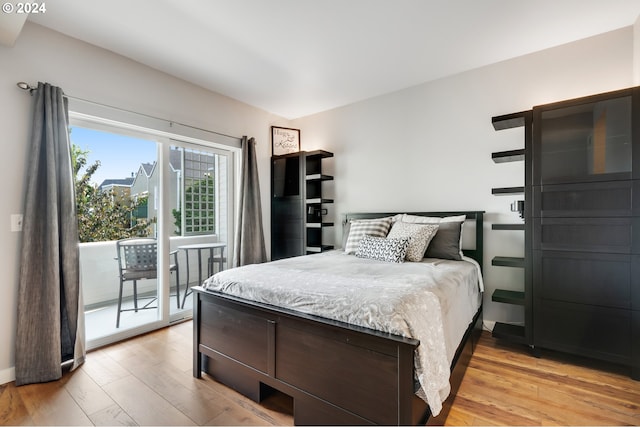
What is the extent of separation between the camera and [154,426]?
1.60m

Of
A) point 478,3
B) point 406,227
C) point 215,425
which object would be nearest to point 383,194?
point 406,227

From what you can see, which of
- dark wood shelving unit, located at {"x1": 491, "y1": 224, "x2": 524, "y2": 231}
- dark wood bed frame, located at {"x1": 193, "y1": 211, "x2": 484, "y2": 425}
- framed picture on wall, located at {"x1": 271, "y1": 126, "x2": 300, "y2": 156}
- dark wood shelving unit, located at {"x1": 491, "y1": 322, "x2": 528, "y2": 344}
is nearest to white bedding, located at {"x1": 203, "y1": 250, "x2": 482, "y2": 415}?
dark wood bed frame, located at {"x1": 193, "y1": 211, "x2": 484, "y2": 425}

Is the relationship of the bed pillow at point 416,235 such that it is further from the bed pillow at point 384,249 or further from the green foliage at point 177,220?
the green foliage at point 177,220

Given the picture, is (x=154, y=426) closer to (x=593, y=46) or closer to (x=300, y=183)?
(x=300, y=183)

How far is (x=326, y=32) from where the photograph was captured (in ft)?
8.00

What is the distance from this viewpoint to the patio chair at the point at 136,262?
289 centimetres

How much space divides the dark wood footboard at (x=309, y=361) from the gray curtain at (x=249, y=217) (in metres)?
1.59

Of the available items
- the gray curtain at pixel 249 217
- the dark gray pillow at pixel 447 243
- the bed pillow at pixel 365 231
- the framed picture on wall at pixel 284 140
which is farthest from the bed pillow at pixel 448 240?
the framed picture on wall at pixel 284 140

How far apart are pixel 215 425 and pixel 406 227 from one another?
7.00 feet

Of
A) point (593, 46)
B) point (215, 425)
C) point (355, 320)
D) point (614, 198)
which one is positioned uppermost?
point (593, 46)

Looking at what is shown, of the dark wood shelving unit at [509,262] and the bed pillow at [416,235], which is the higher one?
the bed pillow at [416,235]

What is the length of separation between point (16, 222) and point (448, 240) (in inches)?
136

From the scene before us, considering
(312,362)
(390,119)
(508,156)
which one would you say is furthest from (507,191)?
(312,362)

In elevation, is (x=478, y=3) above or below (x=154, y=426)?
above
